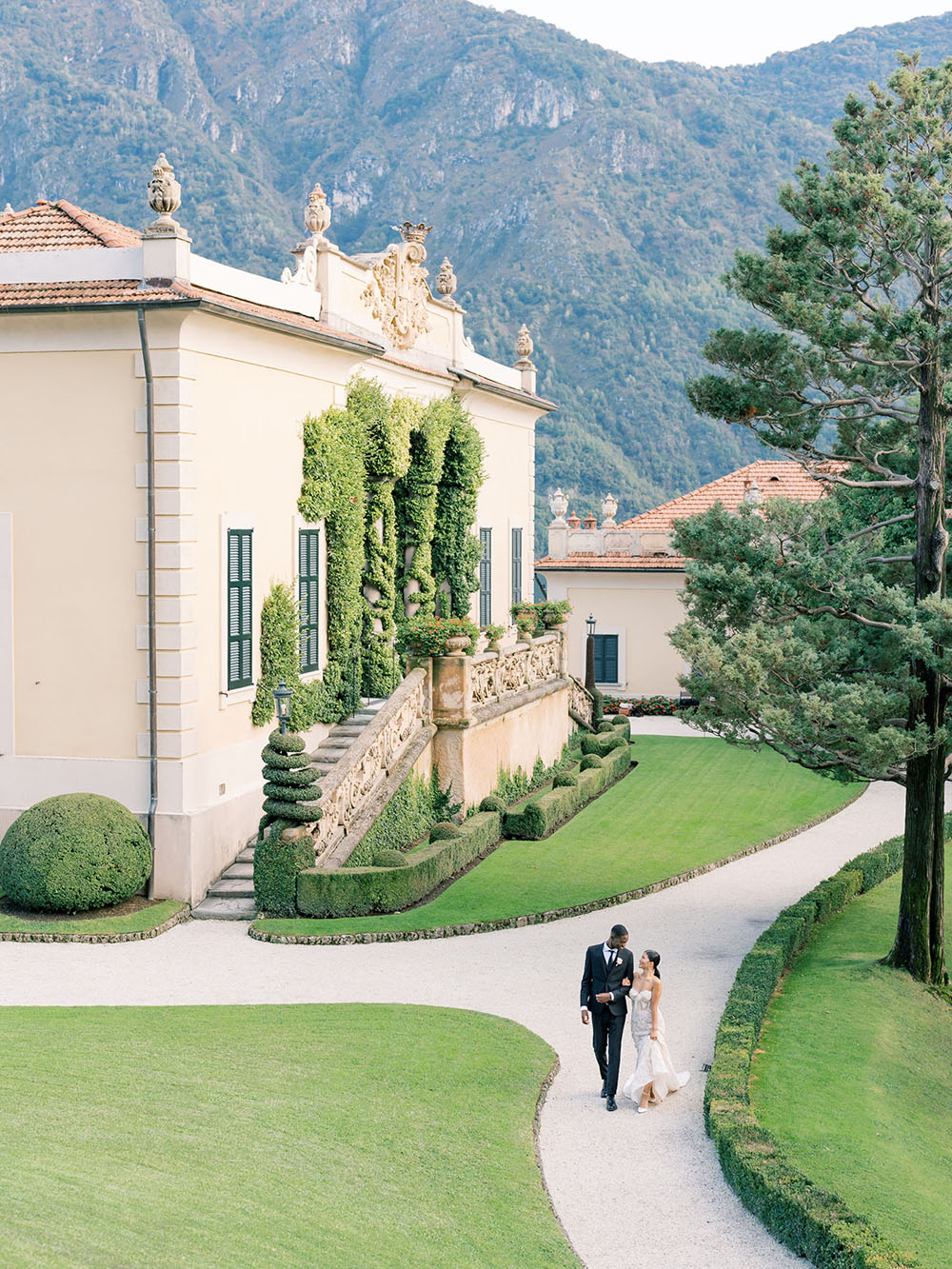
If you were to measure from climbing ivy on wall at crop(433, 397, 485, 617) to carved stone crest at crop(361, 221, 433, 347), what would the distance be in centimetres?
161

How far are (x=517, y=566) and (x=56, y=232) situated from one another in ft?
57.2

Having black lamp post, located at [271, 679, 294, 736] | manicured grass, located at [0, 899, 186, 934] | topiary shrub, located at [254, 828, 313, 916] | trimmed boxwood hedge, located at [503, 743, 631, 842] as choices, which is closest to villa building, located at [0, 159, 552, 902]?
black lamp post, located at [271, 679, 294, 736]

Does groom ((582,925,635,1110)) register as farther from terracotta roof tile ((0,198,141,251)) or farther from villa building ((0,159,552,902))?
terracotta roof tile ((0,198,141,251))

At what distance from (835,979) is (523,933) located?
12.9ft

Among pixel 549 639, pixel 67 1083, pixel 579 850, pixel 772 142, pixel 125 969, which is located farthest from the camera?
pixel 772 142

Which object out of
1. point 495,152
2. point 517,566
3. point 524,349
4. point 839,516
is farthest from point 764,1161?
point 495,152

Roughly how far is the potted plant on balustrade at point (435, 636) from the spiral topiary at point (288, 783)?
17.1 feet

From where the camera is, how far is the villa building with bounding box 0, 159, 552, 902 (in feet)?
64.1

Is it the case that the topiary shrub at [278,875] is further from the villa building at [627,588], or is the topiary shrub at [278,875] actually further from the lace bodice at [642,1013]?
the villa building at [627,588]

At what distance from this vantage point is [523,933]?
762 inches

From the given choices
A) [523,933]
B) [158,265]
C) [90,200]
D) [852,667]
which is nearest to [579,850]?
[523,933]

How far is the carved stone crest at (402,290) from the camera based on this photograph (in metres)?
27.3

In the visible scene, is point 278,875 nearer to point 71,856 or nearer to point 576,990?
point 71,856

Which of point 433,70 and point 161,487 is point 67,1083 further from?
point 433,70
